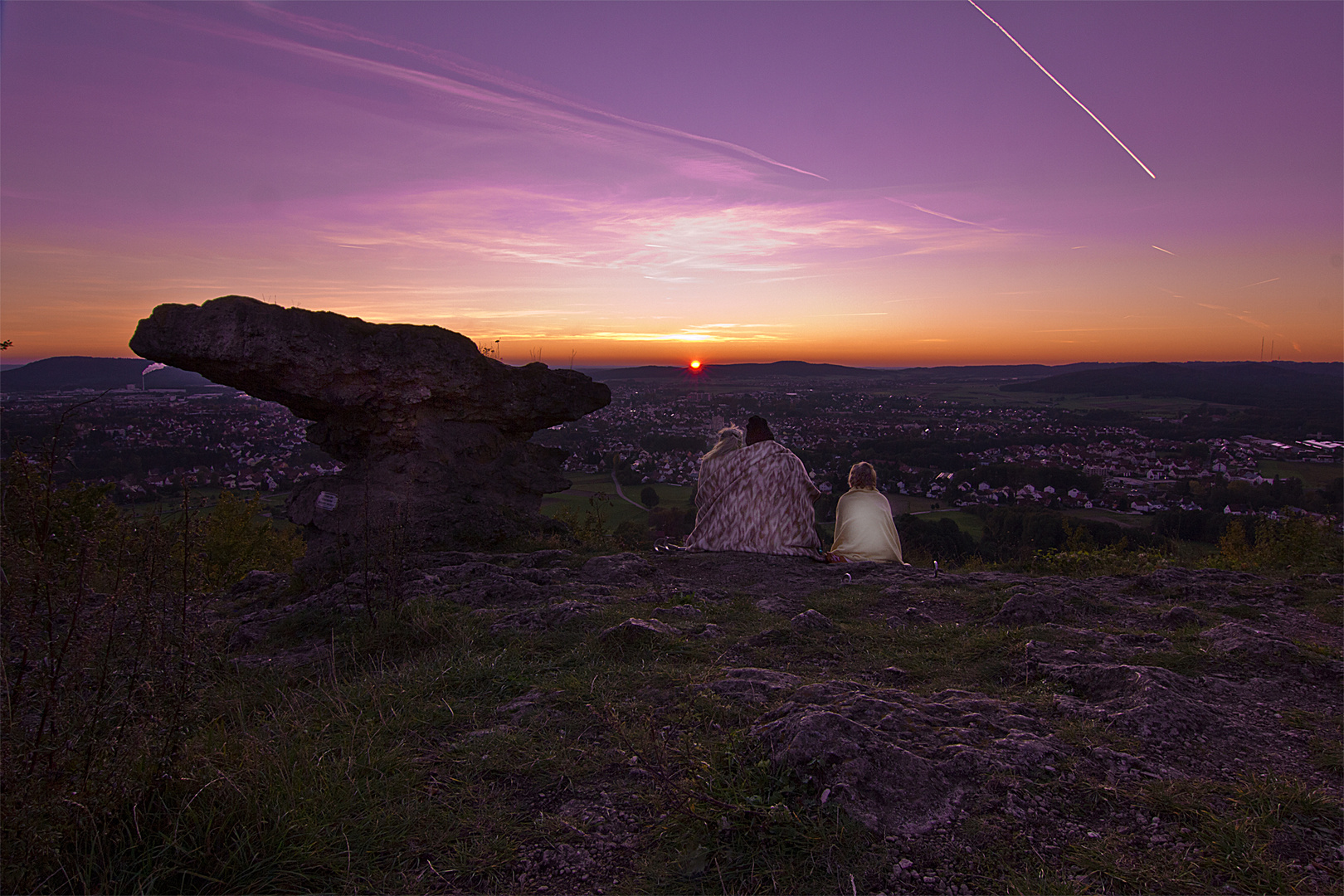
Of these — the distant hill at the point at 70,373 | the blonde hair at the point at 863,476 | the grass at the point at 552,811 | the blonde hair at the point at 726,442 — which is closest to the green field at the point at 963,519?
the blonde hair at the point at 863,476

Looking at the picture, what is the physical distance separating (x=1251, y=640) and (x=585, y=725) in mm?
4852

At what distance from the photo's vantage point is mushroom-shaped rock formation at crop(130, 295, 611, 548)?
866 cm

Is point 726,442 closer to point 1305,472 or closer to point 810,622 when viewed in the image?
point 810,622

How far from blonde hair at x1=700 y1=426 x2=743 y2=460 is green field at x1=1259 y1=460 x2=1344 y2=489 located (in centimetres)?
2288

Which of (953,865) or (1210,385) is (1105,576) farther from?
(1210,385)

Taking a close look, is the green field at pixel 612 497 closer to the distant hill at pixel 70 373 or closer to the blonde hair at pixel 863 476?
the blonde hair at pixel 863 476

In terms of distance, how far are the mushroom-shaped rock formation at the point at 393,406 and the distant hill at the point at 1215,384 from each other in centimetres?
4681

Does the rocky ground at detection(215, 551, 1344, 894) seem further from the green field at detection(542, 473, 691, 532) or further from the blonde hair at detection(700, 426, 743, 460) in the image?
the green field at detection(542, 473, 691, 532)

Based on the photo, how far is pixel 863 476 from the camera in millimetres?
8898

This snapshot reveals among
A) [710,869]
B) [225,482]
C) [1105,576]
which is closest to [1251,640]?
[1105,576]

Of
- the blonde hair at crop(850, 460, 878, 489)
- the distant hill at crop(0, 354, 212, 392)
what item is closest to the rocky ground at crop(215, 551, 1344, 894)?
the blonde hair at crop(850, 460, 878, 489)

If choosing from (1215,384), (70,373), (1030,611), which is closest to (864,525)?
(1030,611)

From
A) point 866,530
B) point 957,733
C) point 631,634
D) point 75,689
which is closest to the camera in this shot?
point 75,689

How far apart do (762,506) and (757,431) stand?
126cm
